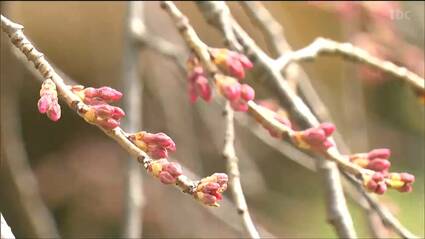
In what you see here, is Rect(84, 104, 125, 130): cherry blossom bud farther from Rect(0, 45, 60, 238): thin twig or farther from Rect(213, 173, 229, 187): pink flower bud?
Rect(0, 45, 60, 238): thin twig

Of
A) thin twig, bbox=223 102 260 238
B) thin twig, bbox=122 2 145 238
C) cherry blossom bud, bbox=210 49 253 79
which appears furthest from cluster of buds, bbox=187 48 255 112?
thin twig, bbox=122 2 145 238

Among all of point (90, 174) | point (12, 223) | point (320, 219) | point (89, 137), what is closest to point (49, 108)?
point (12, 223)

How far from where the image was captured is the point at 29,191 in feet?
7.24

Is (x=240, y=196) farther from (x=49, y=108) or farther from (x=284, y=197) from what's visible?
(x=284, y=197)

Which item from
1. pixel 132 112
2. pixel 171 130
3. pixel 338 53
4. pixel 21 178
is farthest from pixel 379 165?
pixel 171 130

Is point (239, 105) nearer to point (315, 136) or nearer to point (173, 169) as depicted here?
point (315, 136)

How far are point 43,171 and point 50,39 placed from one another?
0.55m

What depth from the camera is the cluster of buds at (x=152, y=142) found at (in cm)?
87

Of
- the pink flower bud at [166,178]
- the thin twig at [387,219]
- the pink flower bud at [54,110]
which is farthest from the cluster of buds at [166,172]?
the thin twig at [387,219]

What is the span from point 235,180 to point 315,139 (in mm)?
132

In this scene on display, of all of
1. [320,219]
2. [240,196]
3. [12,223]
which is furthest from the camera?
[320,219]

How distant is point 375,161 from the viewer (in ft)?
3.69

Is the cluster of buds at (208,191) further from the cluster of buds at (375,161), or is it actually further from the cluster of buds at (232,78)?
the cluster of buds at (375,161)

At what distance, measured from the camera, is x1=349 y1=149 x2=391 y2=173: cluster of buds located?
1.12m
